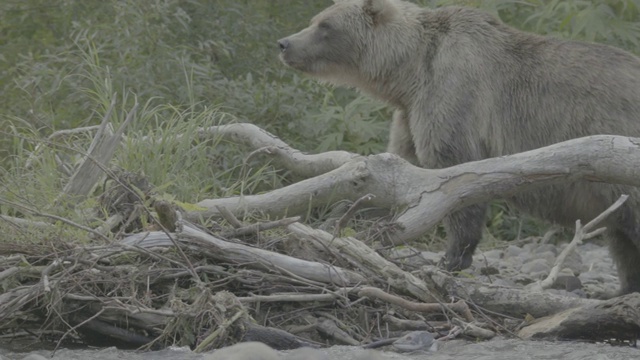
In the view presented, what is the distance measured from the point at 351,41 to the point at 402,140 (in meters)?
0.78

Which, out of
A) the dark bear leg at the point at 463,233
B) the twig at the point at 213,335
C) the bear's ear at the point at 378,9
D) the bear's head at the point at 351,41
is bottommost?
the dark bear leg at the point at 463,233

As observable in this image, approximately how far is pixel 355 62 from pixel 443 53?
740 mm

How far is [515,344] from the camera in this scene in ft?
16.8

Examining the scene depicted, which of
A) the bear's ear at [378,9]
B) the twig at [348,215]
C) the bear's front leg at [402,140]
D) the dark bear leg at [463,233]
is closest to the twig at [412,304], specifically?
the twig at [348,215]

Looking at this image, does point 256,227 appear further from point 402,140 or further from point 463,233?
point 402,140

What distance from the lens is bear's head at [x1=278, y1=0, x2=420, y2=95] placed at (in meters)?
7.60

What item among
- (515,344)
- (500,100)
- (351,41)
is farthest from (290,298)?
(351,41)

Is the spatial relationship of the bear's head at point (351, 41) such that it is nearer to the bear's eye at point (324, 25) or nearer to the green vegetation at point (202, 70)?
the bear's eye at point (324, 25)

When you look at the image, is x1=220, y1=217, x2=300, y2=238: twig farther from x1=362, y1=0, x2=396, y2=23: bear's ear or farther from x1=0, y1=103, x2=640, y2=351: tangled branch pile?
x1=362, y1=0, x2=396, y2=23: bear's ear

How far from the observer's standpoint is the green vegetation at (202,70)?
8.22 m

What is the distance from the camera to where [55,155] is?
662 cm

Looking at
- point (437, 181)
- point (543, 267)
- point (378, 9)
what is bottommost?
point (543, 267)

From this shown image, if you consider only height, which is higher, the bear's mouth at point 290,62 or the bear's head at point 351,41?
the bear's head at point 351,41

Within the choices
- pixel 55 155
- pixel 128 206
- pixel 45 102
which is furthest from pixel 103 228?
pixel 45 102
